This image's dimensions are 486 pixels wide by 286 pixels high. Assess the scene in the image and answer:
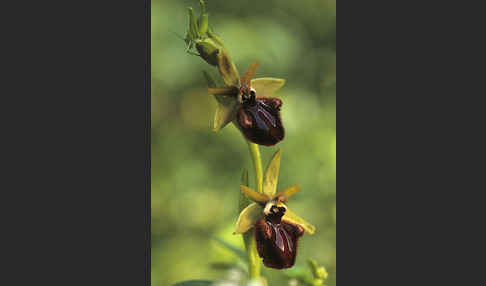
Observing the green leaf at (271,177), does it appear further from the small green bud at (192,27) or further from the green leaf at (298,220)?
the small green bud at (192,27)

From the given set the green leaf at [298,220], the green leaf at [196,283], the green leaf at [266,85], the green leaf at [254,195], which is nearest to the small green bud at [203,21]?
the green leaf at [266,85]

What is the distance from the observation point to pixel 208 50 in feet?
5.68

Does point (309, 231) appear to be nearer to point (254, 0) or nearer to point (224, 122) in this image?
point (224, 122)

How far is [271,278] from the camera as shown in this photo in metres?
1.94

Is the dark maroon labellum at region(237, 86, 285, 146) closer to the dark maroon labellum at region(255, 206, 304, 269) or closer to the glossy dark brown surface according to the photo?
the glossy dark brown surface

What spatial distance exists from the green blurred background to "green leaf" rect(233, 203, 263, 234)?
0.31 feet

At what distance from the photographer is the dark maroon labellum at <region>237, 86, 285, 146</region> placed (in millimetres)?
1716

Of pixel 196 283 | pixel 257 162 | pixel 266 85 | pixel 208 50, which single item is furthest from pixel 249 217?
pixel 208 50

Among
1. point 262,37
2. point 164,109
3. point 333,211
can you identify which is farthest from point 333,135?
point 164,109

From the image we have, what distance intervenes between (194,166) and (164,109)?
20 cm

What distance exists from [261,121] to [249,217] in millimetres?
286

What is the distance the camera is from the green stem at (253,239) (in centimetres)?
179

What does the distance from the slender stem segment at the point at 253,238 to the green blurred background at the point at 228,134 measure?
32 millimetres
